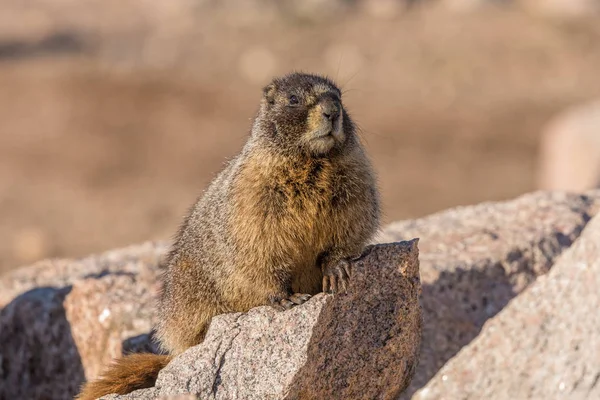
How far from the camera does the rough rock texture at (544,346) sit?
15.0ft

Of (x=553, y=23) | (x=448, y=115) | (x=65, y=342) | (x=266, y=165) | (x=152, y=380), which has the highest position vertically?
(x=553, y=23)

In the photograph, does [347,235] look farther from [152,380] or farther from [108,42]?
[108,42]

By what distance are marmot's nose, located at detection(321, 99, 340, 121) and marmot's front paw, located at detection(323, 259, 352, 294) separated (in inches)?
31.2

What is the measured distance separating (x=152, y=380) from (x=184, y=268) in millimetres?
671

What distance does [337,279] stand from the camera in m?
5.34

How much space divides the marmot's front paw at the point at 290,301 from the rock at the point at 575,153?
31.2 ft

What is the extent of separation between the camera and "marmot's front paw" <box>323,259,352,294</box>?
5.32m

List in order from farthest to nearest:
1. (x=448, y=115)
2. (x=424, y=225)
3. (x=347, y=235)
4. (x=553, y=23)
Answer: (x=553, y=23) < (x=448, y=115) < (x=424, y=225) < (x=347, y=235)

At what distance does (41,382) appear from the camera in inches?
282

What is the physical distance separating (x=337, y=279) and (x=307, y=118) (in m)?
0.90

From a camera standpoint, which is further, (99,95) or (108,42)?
(108,42)

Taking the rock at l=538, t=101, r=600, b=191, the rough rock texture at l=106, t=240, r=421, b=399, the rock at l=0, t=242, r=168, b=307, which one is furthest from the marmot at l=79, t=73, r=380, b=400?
the rock at l=538, t=101, r=600, b=191

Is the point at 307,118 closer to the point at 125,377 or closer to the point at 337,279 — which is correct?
the point at 337,279

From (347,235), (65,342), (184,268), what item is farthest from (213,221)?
(65,342)
